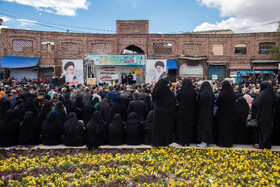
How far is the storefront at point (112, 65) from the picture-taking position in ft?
66.4

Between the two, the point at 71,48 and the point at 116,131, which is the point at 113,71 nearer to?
the point at 71,48

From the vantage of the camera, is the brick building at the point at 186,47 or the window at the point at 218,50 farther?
the window at the point at 218,50

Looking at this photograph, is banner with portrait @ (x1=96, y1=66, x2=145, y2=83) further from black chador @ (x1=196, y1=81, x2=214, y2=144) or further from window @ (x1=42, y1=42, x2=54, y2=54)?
black chador @ (x1=196, y1=81, x2=214, y2=144)

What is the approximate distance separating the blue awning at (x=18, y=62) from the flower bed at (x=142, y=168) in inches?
760

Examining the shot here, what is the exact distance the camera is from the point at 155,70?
19297 millimetres

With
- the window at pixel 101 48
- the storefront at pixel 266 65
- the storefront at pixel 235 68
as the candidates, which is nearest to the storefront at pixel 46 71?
the window at pixel 101 48

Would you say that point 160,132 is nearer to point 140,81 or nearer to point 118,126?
point 118,126

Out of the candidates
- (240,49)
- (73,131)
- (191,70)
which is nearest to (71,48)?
(191,70)

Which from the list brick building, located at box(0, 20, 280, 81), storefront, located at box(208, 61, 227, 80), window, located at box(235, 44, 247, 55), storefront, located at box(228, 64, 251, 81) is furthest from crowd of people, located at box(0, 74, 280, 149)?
window, located at box(235, 44, 247, 55)

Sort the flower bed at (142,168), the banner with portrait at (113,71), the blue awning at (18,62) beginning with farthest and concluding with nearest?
1. the blue awning at (18,62)
2. the banner with portrait at (113,71)
3. the flower bed at (142,168)

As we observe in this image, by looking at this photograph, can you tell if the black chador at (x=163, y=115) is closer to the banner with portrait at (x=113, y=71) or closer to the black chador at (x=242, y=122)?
the black chador at (x=242, y=122)

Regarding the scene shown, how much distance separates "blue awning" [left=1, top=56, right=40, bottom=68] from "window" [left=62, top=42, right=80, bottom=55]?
309 cm

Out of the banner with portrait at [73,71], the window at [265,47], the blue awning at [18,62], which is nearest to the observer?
the banner with portrait at [73,71]

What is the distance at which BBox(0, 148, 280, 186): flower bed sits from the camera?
4.34m
